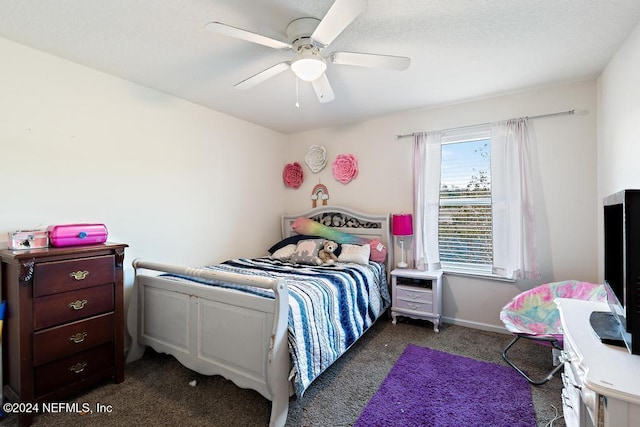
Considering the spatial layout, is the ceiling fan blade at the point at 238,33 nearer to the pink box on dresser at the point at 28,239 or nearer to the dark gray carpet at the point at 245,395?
the pink box on dresser at the point at 28,239

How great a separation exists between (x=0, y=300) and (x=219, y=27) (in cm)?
224

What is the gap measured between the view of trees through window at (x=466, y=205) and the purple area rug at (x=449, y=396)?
1.13m

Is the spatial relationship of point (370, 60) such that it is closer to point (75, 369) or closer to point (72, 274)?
point (72, 274)

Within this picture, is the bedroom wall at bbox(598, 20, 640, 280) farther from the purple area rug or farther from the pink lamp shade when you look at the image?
the pink lamp shade

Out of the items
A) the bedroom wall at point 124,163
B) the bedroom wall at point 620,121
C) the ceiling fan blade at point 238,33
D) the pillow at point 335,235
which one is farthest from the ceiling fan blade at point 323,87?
the bedroom wall at point 620,121

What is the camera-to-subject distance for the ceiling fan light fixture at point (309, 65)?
1.81 metres

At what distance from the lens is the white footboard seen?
168 cm

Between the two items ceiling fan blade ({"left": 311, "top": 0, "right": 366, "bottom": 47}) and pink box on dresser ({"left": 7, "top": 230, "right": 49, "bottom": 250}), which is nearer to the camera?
ceiling fan blade ({"left": 311, "top": 0, "right": 366, "bottom": 47})

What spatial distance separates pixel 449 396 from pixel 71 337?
2.58 metres

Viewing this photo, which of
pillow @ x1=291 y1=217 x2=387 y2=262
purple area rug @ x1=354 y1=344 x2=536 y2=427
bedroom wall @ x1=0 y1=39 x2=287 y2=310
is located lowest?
purple area rug @ x1=354 y1=344 x2=536 y2=427

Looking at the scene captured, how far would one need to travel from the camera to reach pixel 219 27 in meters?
1.47

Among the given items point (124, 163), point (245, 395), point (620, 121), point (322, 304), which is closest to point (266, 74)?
point (124, 163)

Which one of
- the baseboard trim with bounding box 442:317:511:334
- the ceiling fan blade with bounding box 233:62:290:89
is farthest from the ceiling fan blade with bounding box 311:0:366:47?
the baseboard trim with bounding box 442:317:511:334

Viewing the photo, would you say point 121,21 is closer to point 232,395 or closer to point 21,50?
point 21,50
